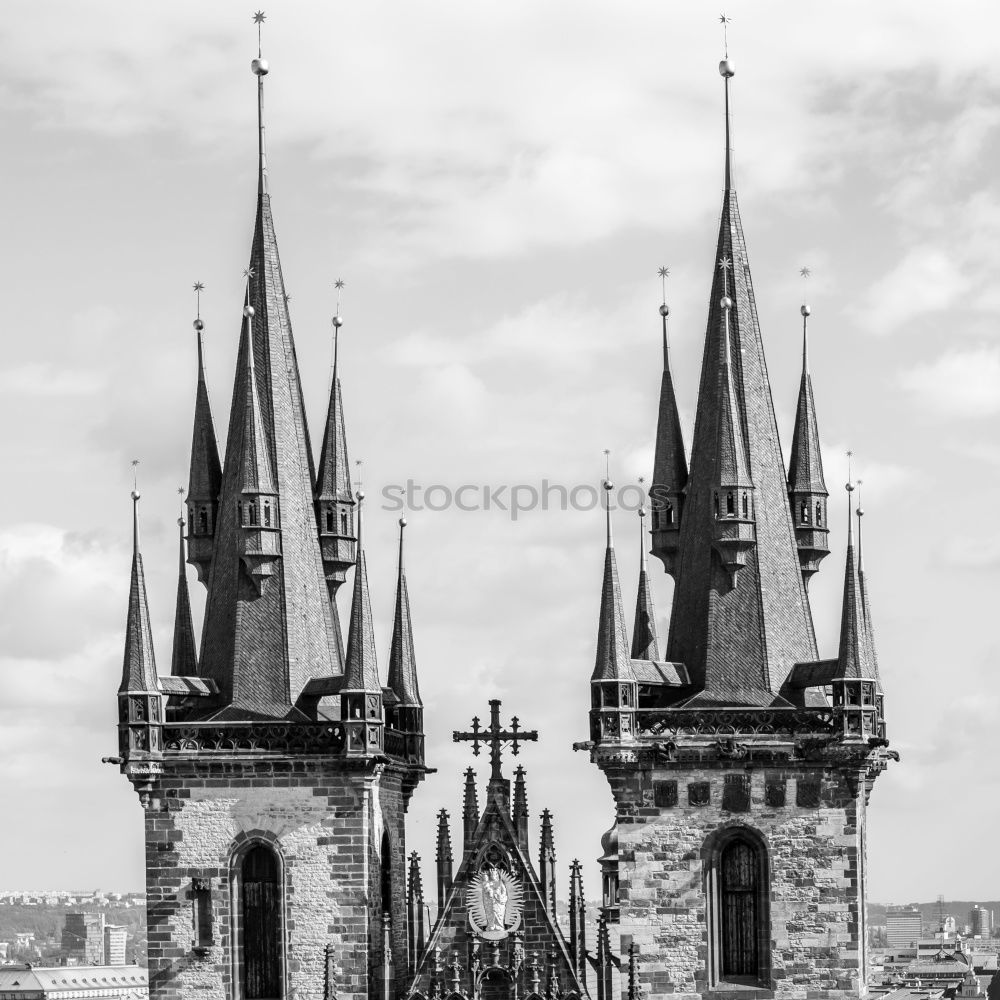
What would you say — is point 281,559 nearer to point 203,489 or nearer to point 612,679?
point 203,489

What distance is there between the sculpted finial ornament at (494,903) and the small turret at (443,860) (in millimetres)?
885

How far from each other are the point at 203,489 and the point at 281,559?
294 cm

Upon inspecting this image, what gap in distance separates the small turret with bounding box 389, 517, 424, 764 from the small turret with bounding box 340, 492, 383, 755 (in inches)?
135

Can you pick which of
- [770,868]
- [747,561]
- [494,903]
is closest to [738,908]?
[770,868]

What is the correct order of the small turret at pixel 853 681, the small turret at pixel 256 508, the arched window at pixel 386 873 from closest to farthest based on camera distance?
the small turret at pixel 853 681 < the small turret at pixel 256 508 < the arched window at pixel 386 873

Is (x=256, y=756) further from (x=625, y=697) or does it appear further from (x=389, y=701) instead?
(x=625, y=697)

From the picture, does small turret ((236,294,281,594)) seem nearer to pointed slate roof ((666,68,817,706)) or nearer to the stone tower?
the stone tower

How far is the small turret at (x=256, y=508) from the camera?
59.2m

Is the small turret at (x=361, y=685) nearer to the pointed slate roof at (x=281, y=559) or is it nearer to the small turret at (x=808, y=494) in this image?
the pointed slate roof at (x=281, y=559)

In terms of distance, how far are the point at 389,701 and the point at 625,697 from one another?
6028 mm

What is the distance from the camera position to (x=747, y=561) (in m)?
59.0

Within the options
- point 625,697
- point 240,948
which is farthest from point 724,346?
point 240,948

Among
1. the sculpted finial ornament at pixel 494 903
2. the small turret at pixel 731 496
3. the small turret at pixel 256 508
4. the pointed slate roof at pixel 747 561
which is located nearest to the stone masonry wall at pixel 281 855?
the sculpted finial ornament at pixel 494 903

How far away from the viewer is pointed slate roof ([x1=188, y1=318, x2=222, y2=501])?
61.3 m
